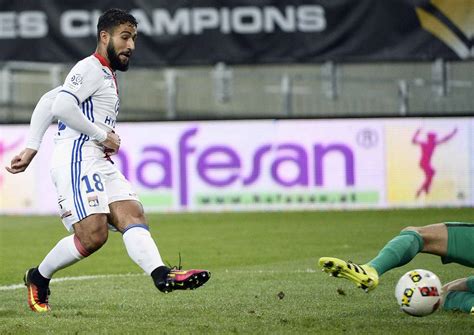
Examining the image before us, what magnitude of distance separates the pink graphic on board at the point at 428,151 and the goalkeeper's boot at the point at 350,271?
1102 centimetres

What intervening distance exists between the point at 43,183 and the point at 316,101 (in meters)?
4.58

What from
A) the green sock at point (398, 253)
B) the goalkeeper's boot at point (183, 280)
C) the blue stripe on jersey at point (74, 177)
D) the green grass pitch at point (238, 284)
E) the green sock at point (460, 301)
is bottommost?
the green grass pitch at point (238, 284)

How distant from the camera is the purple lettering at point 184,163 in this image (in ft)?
59.2

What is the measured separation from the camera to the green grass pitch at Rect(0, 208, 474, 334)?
730 cm

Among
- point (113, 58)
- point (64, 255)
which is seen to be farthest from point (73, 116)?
point (64, 255)

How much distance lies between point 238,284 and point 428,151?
28.6 ft

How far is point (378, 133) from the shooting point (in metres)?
18.1

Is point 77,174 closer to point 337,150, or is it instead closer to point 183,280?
point 183,280

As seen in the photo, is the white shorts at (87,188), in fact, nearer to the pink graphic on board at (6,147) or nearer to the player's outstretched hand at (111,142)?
the player's outstretched hand at (111,142)

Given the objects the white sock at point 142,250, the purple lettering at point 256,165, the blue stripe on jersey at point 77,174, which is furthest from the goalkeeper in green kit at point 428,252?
the purple lettering at point 256,165

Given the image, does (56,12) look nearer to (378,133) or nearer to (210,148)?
(210,148)

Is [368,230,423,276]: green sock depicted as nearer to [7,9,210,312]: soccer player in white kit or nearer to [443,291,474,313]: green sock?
[443,291,474,313]: green sock

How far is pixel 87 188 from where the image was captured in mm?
7863

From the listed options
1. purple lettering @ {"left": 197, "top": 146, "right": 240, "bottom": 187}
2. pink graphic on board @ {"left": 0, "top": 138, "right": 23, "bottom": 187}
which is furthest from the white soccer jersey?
pink graphic on board @ {"left": 0, "top": 138, "right": 23, "bottom": 187}
